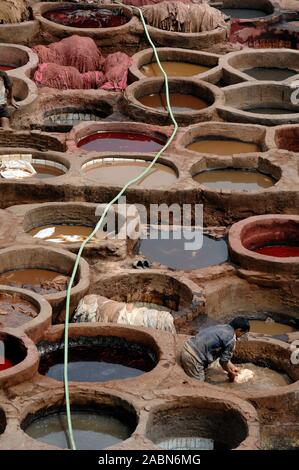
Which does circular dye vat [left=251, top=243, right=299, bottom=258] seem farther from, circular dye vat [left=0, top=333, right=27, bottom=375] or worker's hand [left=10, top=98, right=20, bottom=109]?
worker's hand [left=10, top=98, right=20, bottom=109]

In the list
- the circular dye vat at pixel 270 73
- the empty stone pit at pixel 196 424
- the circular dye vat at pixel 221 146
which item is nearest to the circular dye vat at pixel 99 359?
the empty stone pit at pixel 196 424

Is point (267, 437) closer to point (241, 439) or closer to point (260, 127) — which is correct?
point (241, 439)

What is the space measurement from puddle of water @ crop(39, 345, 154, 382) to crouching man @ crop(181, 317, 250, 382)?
2.50 ft

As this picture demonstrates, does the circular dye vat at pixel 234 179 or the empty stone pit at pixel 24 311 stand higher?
the circular dye vat at pixel 234 179

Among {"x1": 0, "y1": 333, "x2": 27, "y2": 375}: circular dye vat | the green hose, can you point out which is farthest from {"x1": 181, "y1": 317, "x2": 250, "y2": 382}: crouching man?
{"x1": 0, "y1": 333, "x2": 27, "y2": 375}: circular dye vat

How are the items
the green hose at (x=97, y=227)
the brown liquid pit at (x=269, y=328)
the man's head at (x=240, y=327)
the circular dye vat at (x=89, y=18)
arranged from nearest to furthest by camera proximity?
the green hose at (x=97, y=227)
the man's head at (x=240, y=327)
the brown liquid pit at (x=269, y=328)
the circular dye vat at (x=89, y=18)

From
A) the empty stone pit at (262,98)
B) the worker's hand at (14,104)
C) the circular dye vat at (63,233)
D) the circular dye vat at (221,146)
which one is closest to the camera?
the circular dye vat at (63,233)

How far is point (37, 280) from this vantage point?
2533 centimetres

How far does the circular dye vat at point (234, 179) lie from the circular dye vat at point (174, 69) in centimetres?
439

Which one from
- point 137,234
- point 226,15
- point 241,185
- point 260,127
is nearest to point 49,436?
point 137,234

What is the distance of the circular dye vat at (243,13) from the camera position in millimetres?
37219

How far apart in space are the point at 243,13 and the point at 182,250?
12.0m

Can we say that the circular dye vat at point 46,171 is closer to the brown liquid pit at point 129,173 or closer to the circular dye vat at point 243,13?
the brown liquid pit at point 129,173

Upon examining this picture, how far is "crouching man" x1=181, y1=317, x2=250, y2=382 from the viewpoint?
22.4 metres
